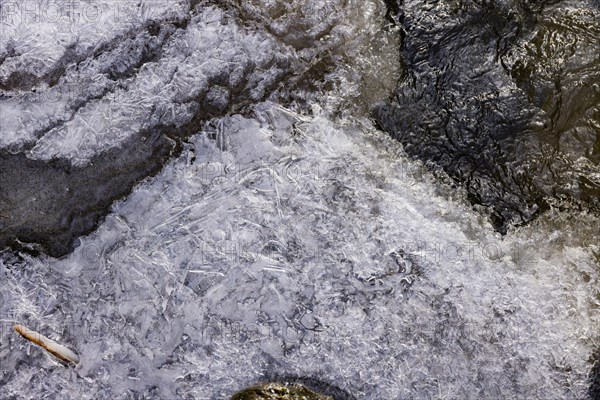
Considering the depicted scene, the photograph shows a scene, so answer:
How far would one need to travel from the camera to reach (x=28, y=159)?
2.72 m

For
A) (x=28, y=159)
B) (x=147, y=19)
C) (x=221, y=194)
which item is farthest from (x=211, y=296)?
(x=147, y=19)

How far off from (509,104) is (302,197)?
1245 mm

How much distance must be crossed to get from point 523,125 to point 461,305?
3.41 ft

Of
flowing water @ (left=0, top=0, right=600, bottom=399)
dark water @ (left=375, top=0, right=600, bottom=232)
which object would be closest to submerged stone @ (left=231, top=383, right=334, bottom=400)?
flowing water @ (left=0, top=0, right=600, bottom=399)

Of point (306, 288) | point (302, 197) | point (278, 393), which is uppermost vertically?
point (302, 197)

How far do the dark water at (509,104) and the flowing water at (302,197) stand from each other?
1 cm

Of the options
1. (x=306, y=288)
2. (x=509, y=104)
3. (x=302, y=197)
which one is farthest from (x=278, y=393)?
(x=509, y=104)

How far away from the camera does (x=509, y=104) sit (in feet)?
8.52

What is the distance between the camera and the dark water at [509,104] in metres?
2.57

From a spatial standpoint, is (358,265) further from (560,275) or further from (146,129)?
(146,129)

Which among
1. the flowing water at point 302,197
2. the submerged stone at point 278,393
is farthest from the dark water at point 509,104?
the submerged stone at point 278,393

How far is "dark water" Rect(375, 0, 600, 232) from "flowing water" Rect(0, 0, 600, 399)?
0.01m

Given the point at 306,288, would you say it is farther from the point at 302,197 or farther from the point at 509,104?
the point at 509,104

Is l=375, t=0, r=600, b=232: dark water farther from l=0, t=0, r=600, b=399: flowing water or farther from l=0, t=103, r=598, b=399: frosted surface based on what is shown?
l=0, t=103, r=598, b=399: frosted surface
